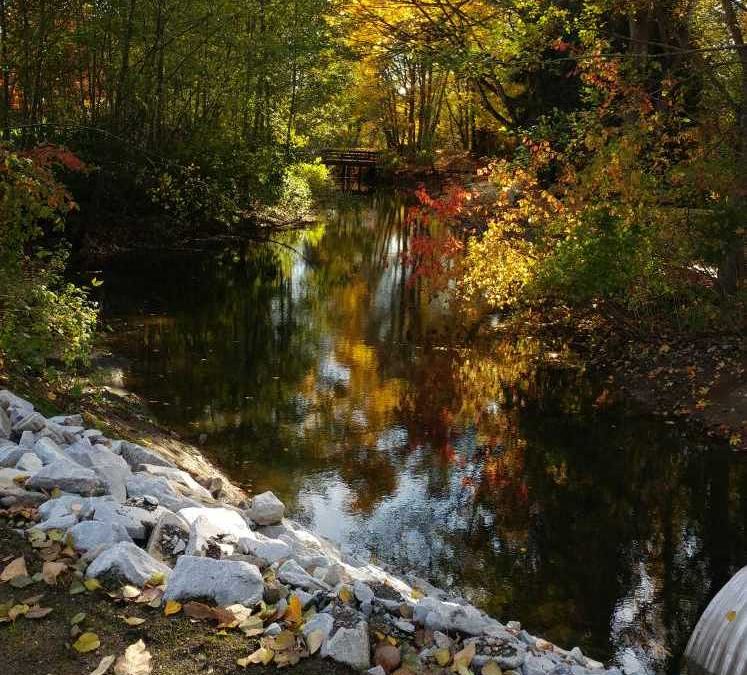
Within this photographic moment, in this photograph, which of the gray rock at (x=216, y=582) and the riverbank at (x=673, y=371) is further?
the riverbank at (x=673, y=371)

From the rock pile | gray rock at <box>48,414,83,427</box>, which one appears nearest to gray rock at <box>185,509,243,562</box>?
the rock pile

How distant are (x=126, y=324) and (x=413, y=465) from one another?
7.13 m

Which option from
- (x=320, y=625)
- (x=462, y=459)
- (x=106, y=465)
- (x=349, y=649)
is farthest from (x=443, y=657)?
(x=462, y=459)

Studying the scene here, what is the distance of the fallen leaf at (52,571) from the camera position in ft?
13.3

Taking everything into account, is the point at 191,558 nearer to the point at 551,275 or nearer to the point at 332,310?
the point at 551,275

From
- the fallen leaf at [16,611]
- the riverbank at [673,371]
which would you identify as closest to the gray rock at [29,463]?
the fallen leaf at [16,611]

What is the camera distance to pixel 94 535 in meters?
4.37

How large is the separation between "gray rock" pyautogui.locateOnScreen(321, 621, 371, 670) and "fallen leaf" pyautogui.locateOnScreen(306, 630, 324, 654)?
28 mm

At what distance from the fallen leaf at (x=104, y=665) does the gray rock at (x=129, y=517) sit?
101 centimetres

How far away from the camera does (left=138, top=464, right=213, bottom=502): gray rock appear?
6246mm

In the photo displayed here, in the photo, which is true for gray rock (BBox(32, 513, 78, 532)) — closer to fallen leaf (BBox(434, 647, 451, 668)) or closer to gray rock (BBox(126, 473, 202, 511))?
gray rock (BBox(126, 473, 202, 511))

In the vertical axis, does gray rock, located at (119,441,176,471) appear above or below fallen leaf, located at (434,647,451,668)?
above

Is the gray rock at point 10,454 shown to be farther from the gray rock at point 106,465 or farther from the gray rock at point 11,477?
the gray rock at point 106,465

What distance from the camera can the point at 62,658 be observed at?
360 cm
